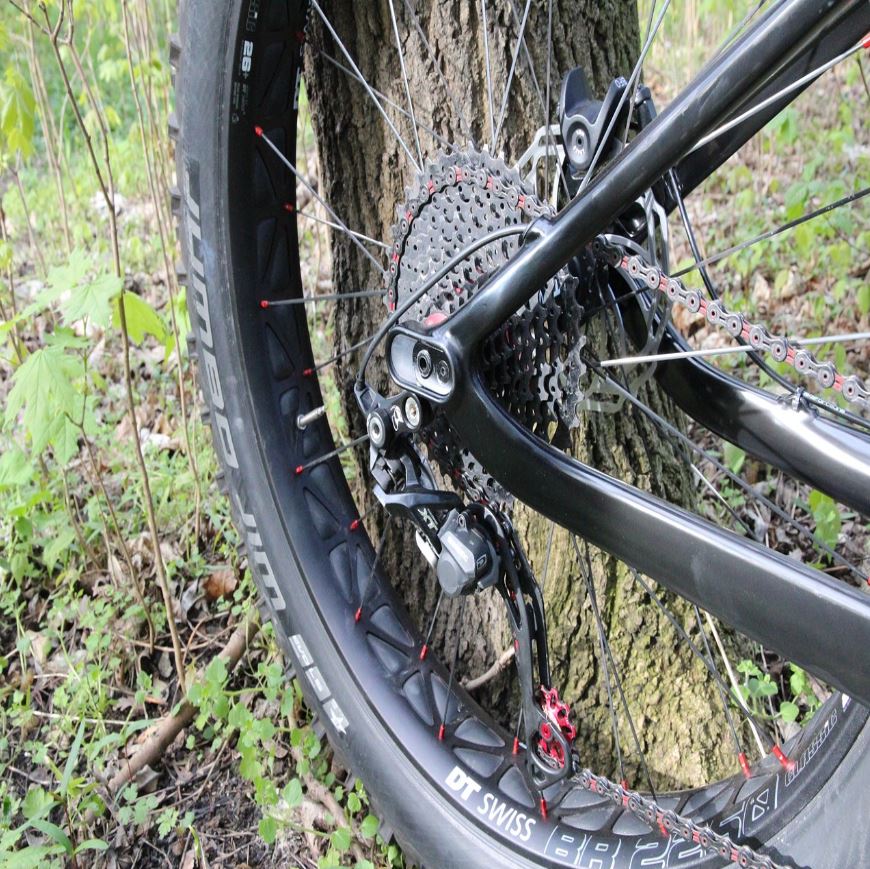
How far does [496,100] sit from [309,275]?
1.44 m

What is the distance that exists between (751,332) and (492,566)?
0.46 metres

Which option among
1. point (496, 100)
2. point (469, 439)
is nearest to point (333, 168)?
point (496, 100)

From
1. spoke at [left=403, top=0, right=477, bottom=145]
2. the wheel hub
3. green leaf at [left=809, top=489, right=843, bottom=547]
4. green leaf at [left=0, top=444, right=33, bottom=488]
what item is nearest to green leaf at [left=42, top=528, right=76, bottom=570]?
green leaf at [left=0, top=444, right=33, bottom=488]

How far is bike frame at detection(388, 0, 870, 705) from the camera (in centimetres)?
94

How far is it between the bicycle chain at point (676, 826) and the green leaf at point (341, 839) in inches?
15.8

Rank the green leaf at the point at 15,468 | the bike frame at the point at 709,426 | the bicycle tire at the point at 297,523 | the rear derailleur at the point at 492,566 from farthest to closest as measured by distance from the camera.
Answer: the green leaf at the point at 15,468 → the bicycle tire at the point at 297,523 → the rear derailleur at the point at 492,566 → the bike frame at the point at 709,426

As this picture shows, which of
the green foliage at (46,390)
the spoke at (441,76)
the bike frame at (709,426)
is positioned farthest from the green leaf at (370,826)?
the spoke at (441,76)

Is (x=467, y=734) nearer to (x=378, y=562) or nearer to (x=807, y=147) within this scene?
(x=378, y=562)

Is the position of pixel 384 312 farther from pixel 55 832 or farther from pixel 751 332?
pixel 55 832

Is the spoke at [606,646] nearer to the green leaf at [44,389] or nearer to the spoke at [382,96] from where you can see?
the spoke at [382,96]

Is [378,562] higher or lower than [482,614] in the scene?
→ higher

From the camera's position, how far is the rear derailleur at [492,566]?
129cm

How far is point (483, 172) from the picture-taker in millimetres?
1257

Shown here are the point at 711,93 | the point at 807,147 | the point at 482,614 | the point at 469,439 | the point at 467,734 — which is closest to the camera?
the point at 711,93
